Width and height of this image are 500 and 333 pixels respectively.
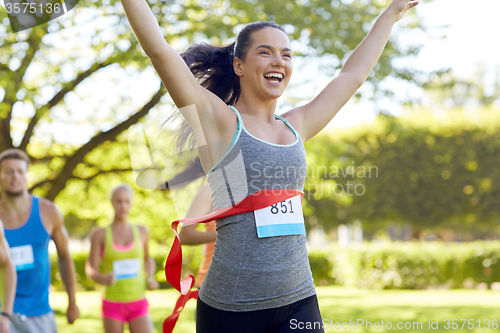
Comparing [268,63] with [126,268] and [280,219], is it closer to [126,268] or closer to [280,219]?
[280,219]

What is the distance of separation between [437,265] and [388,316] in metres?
5.62

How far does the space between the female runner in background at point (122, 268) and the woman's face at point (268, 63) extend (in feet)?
11.1

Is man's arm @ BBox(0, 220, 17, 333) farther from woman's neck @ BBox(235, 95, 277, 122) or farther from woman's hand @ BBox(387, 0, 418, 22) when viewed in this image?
woman's hand @ BBox(387, 0, 418, 22)

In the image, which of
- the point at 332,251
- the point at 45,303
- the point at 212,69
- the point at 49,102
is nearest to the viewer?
the point at 212,69

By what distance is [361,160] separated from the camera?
→ 20.6m

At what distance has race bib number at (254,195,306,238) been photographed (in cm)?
180

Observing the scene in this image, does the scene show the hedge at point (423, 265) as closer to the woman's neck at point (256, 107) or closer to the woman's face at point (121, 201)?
the woman's face at point (121, 201)

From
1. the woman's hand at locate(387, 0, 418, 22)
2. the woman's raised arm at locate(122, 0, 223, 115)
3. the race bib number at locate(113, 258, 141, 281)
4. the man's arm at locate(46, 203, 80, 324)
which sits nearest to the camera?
the woman's raised arm at locate(122, 0, 223, 115)

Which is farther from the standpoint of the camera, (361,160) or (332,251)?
(361,160)

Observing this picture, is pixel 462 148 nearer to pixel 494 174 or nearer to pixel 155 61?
pixel 494 174

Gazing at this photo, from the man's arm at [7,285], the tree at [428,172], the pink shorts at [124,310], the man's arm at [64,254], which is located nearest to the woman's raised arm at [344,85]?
the man's arm at [7,285]

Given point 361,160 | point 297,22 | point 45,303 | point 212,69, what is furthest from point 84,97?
point 361,160

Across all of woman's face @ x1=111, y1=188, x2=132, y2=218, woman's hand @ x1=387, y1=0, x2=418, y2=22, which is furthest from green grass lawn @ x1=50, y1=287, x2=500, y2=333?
woman's hand @ x1=387, y1=0, x2=418, y2=22

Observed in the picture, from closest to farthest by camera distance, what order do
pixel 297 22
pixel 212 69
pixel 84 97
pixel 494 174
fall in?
pixel 212 69 → pixel 297 22 → pixel 84 97 → pixel 494 174
